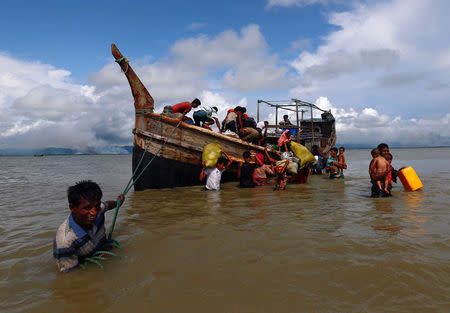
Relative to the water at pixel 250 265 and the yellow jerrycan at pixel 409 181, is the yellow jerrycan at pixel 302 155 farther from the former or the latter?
the water at pixel 250 265

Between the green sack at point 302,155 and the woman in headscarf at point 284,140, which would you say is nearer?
the green sack at point 302,155

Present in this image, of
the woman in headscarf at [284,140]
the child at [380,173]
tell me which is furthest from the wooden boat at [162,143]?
the child at [380,173]

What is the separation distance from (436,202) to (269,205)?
11.1 feet

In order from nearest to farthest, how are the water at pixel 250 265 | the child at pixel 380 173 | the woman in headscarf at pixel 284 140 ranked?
the water at pixel 250 265 < the child at pixel 380 173 < the woman in headscarf at pixel 284 140

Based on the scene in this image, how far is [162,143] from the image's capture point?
25.2 ft

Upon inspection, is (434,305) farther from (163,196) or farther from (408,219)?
(163,196)

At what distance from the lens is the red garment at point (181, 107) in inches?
305

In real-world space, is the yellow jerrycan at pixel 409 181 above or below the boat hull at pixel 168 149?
below

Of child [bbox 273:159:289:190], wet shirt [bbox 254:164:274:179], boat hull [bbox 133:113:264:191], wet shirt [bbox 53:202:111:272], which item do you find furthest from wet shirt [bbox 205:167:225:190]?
wet shirt [bbox 53:202:111:272]

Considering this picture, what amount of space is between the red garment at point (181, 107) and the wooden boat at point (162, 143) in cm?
40

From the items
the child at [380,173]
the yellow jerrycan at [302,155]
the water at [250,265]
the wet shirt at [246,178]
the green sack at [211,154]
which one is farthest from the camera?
the yellow jerrycan at [302,155]

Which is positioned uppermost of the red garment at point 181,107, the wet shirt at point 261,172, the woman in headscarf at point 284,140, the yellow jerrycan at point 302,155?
the red garment at point 181,107

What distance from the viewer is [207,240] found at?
326cm

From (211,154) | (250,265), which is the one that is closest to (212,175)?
(211,154)
